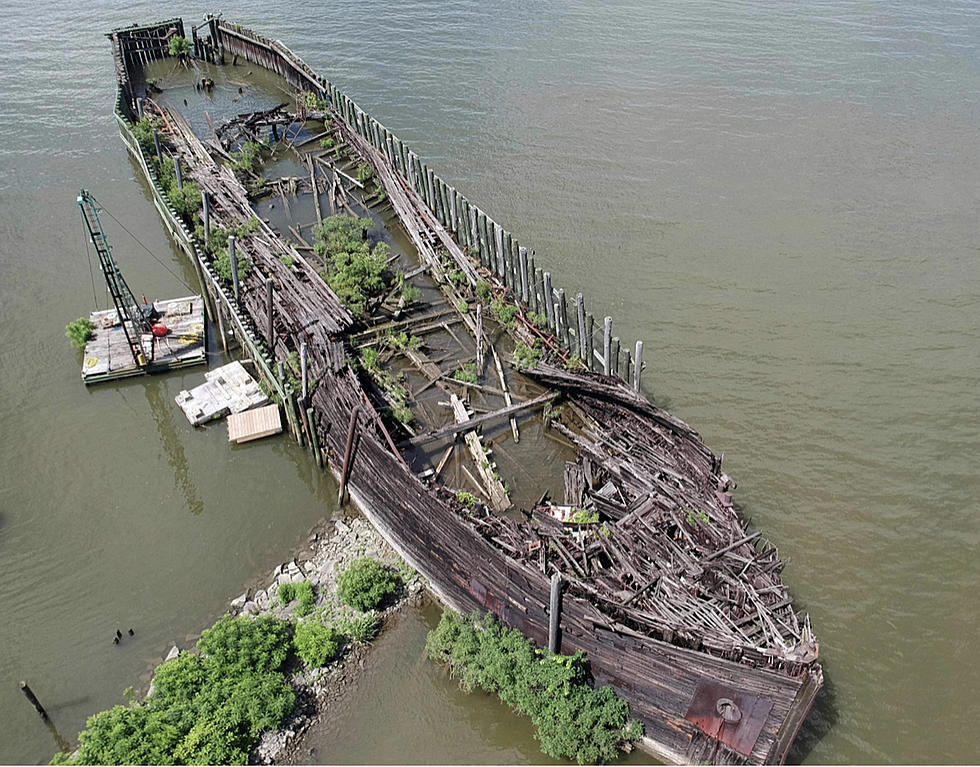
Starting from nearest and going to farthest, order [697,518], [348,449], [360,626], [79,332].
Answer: [697,518] → [360,626] → [348,449] → [79,332]

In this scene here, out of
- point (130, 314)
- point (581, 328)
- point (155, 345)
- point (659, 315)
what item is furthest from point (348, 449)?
point (659, 315)

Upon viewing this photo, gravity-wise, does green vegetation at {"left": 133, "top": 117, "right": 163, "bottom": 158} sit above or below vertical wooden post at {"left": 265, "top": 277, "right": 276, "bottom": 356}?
above

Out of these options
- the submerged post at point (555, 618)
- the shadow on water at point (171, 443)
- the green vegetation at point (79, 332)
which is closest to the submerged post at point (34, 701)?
the shadow on water at point (171, 443)

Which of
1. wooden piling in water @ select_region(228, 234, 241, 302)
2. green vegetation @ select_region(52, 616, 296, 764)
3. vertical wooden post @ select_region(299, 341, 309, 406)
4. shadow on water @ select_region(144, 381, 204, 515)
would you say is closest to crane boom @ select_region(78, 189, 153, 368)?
shadow on water @ select_region(144, 381, 204, 515)

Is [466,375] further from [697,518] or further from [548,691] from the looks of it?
[548,691]

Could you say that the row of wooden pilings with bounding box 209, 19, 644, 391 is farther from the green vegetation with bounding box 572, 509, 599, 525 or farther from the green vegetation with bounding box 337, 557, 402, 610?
the green vegetation with bounding box 337, 557, 402, 610

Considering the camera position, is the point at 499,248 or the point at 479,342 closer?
the point at 479,342

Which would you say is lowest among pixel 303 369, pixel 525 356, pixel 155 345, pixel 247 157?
pixel 155 345

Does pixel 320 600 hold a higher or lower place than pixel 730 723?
lower
